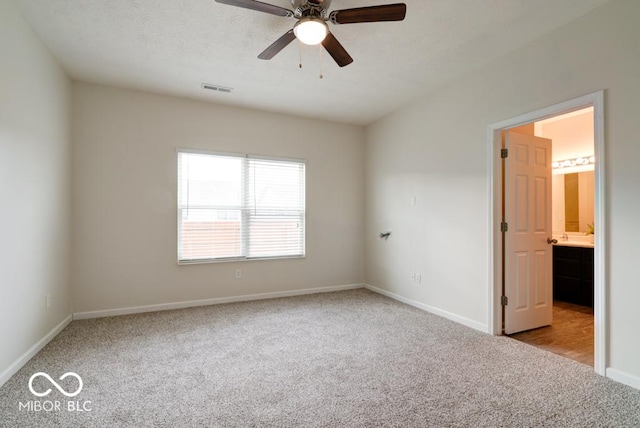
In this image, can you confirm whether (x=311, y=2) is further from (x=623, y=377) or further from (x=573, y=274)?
(x=573, y=274)

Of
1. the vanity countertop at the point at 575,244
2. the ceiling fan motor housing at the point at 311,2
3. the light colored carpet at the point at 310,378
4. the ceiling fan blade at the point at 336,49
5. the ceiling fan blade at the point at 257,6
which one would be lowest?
the light colored carpet at the point at 310,378

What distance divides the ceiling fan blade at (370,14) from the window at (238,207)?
2814 mm

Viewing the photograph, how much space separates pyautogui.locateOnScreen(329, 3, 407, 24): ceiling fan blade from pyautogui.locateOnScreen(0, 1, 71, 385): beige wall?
8.00 ft

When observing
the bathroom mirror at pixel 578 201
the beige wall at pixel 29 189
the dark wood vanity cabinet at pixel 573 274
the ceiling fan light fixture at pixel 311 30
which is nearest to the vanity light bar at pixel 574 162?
the bathroom mirror at pixel 578 201

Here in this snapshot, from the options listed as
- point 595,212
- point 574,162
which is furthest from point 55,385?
point 574,162

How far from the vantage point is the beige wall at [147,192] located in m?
3.89

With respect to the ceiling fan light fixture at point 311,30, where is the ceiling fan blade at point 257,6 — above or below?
above

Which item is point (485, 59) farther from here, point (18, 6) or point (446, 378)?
point (18, 6)

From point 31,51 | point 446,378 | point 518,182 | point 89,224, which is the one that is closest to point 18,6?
point 31,51

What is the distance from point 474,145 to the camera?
359 cm

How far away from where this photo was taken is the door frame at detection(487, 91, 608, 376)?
247cm

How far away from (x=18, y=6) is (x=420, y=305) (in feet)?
16.4

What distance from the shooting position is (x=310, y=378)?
7.99ft

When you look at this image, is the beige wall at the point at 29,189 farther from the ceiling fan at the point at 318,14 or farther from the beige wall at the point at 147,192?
the ceiling fan at the point at 318,14
